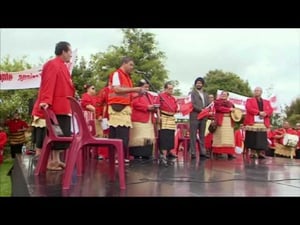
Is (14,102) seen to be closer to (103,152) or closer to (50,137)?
(103,152)

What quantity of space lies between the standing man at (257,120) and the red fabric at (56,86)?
4629 millimetres

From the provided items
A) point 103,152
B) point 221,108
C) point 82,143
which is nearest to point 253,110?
point 221,108

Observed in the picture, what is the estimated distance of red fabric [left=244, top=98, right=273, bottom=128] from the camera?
866 cm

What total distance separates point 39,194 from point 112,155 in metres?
1.20

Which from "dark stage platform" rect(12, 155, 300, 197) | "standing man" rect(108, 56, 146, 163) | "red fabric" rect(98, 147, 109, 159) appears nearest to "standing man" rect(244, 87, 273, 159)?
"dark stage platform" rect(12, 155, 300, 197)

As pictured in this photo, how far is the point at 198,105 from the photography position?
798 centimetres

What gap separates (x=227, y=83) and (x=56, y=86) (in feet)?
120

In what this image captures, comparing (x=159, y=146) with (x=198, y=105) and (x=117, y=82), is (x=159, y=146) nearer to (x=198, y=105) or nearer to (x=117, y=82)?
(x=198, y=105)

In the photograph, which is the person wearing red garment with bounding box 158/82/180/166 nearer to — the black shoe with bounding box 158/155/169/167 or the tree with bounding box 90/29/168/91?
the black shoe with bounding box 158/155/169/167

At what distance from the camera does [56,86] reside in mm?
4996

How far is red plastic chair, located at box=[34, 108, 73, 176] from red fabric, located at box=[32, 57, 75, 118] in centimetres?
19

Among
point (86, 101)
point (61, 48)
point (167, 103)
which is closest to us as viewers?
point (61, 48)

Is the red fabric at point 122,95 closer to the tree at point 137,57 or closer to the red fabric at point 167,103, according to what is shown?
the red fabric at point 167,103
